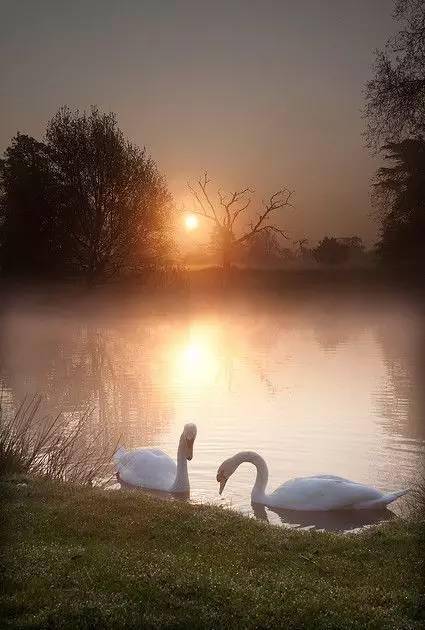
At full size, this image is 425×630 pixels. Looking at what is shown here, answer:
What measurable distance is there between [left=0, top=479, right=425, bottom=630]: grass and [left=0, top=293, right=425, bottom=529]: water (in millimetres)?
3131


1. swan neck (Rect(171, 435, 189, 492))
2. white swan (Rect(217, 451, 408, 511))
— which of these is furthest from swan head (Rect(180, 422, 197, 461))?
white swan (Rect(217, 451, 408, 511))

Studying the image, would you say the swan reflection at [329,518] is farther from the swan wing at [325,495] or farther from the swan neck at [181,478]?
the swan neck at [181,478]

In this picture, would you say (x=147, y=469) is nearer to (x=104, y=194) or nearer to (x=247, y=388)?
(x=247, y=388)

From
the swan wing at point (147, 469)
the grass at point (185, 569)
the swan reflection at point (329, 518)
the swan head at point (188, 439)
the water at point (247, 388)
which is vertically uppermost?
the grass at point (185, 569)

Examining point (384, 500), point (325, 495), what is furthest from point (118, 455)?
point (384, 500)

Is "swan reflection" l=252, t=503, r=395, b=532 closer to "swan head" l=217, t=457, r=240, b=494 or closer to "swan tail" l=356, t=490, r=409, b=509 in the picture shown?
"swan tail" l=356, t=490, r=409, b=509

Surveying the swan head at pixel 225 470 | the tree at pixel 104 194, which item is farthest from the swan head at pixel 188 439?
the tree at pixel 104 194

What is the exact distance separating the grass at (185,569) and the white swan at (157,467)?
2727mm

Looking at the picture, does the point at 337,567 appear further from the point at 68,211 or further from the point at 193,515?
the point at 68,211

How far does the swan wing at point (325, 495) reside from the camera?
40.8ft

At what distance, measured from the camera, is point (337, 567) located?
27.1 feet

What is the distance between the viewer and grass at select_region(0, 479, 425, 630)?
22.0 ft

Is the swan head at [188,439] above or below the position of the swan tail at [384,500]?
above

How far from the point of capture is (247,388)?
79.5ft
